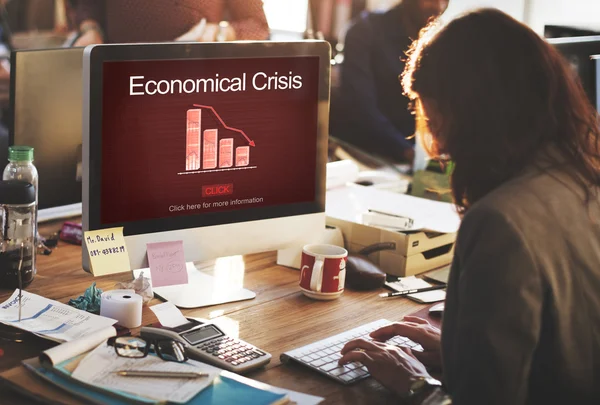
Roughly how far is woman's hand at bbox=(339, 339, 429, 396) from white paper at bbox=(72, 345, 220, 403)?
25 cm

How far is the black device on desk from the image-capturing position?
4.43ft

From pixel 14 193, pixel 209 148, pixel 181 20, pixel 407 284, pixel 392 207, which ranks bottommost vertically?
pixel 407 284

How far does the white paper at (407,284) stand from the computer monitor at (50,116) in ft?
2.55

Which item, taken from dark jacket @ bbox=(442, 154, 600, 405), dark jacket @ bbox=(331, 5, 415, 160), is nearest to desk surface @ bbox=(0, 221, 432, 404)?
dark jacket @ bbox=(442, 154, 600, 405)

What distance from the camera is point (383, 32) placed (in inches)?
150

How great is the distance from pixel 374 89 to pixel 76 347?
2.73 m

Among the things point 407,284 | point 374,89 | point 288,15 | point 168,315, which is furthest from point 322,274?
point 374,89

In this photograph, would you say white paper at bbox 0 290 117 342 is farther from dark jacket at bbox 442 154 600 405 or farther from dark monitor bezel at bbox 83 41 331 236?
dark jacket at bbox 442 154 600 405

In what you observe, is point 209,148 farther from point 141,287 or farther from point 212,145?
point 141,287

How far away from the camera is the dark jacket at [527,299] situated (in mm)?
1129

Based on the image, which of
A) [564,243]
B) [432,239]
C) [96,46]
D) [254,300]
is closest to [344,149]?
[432,239]

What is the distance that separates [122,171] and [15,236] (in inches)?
13.1

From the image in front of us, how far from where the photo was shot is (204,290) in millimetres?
1750

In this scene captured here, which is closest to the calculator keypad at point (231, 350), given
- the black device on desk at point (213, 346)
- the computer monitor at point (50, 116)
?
the black device on desk at point (213, 346)
